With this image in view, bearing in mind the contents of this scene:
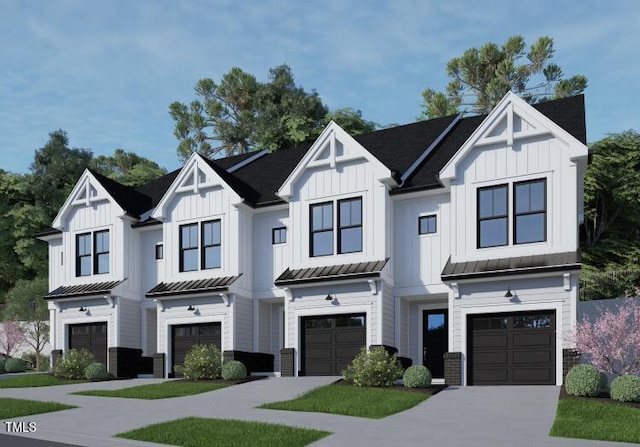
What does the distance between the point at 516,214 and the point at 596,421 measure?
29.5 feet

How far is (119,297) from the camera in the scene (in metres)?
32.3

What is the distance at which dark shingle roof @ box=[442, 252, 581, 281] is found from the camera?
2291 centimetres

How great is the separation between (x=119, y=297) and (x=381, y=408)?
54.6 ft

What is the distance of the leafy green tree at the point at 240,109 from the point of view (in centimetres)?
5672

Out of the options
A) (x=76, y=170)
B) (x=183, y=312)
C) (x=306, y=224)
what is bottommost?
(x=183, y=312)

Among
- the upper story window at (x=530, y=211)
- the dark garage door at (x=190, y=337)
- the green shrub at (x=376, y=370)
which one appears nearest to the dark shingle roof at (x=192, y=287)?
the dark garage door at (x=190, y=337)

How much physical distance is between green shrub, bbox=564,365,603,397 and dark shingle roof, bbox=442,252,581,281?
3.63m

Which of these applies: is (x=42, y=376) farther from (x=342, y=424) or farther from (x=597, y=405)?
(x=597, y=405)

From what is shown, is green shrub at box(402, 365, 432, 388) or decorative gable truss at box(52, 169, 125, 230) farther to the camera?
decorative gable truss at box(52, 169, 125, 230)

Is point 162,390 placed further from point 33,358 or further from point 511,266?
point 33,358

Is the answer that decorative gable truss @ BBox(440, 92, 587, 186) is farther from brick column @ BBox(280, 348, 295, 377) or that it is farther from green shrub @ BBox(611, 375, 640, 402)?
brick column @ BBox(280, 348, 295, 377)

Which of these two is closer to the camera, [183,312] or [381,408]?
[381,408]

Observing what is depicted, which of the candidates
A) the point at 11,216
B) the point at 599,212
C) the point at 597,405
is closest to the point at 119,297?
the point at 597,405

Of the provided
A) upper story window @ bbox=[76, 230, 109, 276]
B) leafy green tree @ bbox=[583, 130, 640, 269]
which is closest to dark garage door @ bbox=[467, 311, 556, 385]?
leafy green tree @ bbox=[583, 130, 640, 269]
